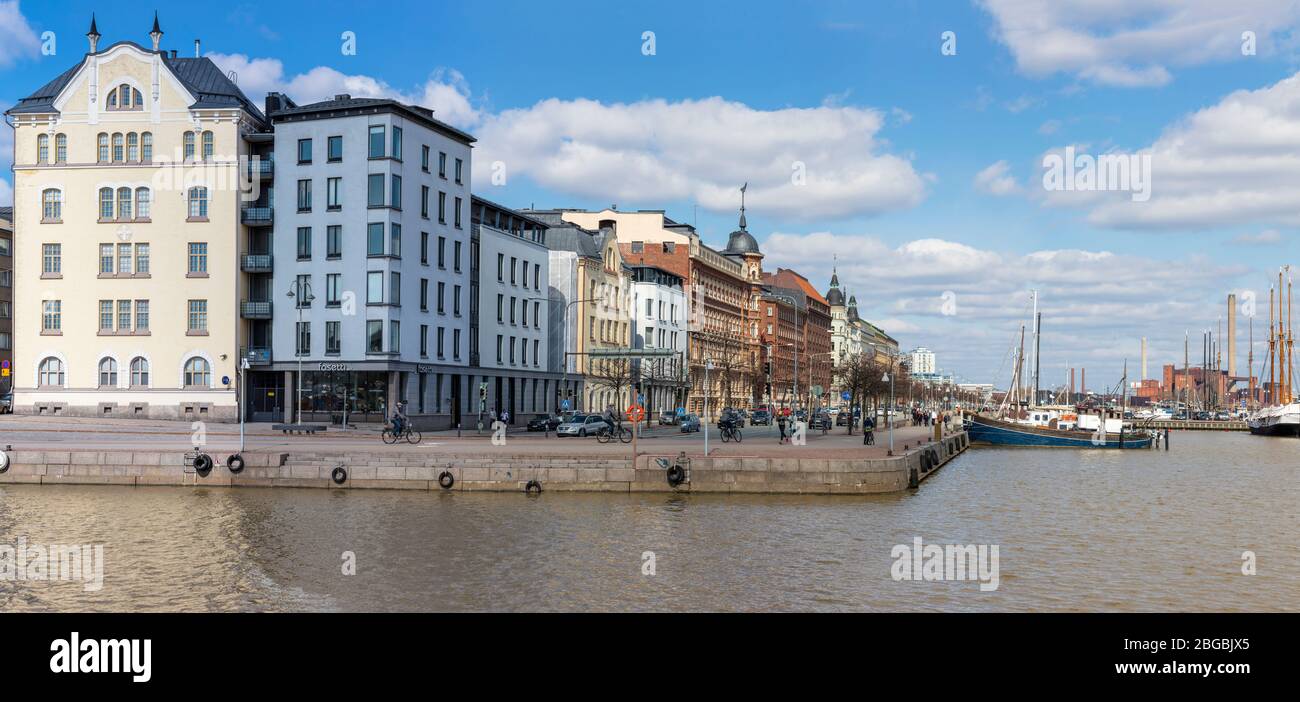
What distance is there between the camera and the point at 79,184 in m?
77.8

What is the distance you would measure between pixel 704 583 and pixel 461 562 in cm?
609

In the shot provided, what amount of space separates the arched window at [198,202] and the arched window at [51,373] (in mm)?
13609

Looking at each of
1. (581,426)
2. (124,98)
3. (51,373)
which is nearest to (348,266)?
(581,426)

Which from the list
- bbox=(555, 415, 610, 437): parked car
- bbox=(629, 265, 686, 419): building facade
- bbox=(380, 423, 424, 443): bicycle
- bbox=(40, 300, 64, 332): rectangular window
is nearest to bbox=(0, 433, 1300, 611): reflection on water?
bbox=(380, 423, 424, 443): bicycle

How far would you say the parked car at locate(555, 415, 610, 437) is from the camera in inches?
2734

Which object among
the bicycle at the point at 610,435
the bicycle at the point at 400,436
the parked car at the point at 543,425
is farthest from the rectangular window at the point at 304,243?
the bicycle at the point at 610,435

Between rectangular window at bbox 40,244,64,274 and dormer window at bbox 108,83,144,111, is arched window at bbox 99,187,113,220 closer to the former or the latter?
rectangular window at bbox 40,244,64,274

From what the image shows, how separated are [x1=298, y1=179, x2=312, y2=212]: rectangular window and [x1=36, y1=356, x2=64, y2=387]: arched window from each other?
64.4 ft

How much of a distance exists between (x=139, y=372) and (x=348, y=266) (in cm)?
1646

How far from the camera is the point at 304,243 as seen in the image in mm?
76438

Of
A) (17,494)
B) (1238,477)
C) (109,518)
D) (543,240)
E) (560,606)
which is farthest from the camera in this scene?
(543,240)
